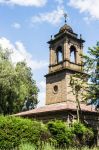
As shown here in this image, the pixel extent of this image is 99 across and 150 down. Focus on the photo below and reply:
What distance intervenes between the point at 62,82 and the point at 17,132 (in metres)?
18.0

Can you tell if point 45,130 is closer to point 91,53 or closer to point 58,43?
→ point 91,53

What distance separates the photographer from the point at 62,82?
42469mm

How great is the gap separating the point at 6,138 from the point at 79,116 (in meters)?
15.0

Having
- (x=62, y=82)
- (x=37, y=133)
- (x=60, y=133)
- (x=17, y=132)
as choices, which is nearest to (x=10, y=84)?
(x=62, y=82)

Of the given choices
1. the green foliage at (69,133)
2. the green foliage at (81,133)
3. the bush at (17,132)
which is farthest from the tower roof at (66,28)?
the bush at (17,132)

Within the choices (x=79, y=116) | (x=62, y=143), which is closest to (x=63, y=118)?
(x=79, y=116)

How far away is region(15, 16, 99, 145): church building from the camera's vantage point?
125ft

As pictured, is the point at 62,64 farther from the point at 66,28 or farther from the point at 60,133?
the point at 60,133

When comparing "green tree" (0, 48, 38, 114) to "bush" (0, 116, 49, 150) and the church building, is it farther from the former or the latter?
"bush" (0, 116, 49, 150)

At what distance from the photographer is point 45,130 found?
92.9 ft

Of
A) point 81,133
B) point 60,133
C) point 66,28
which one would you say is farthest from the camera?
point 66,28

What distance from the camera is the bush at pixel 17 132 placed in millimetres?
24156

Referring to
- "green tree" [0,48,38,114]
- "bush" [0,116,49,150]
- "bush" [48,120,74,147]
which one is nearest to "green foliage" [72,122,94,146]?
"bush" [48,120,74,147]

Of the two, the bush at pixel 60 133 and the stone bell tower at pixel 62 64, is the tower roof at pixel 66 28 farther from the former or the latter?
the bush at pixel 60 133
